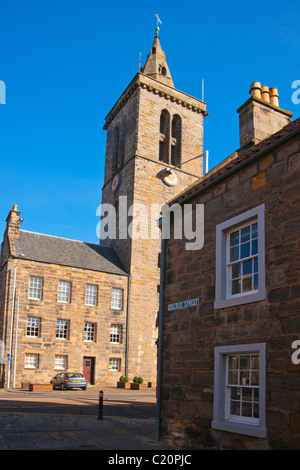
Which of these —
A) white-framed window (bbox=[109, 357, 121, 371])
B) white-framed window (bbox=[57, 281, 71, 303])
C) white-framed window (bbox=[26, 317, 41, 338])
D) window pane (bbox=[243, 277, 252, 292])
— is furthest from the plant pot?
window pane (bbox=[243, 277, 252, 292])

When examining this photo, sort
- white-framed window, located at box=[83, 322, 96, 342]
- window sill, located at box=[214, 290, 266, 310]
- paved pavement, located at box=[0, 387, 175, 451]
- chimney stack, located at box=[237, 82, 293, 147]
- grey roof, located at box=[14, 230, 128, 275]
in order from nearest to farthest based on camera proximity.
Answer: window sill, located at box=[214, 290, 266, 310], paved pavement, located at box=[0, 387, 175, 451], chimney stack, located at box=[237, 82, 293, 147], grey roof, located at box=[14, 230, 128, 275], white-framed window, located at box=[83, 322, 96, 342]

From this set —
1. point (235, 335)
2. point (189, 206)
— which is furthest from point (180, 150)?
point (235, 335)

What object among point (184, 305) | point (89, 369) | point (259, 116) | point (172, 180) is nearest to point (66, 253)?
point (89, 369)

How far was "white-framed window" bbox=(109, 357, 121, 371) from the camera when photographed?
3416 cm

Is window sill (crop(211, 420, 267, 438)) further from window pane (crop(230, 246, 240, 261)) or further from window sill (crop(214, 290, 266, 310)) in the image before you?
window pane (crop(230, 246, 240, 261))

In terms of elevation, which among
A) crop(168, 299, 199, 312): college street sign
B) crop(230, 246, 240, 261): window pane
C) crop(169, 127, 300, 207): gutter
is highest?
crop(169, 127, 300, 207): gutter

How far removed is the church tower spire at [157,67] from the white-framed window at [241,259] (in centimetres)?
3946

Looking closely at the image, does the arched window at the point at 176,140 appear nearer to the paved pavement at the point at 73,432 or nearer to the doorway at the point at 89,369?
the doorway at the point at 89,369

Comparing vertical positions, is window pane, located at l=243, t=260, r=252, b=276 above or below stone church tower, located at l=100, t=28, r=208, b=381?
below

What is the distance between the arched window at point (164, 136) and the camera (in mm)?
42453

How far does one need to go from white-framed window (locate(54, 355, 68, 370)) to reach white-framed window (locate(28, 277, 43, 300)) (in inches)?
173

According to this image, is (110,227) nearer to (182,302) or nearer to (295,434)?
(182,302)

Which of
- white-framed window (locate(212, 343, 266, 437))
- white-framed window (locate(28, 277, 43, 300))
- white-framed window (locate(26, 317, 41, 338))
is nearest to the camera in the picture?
white-framed window (locate(212, 343, 266, 437))

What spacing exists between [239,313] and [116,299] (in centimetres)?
2757
